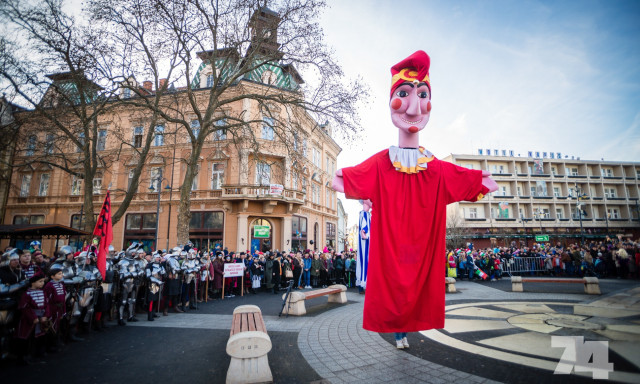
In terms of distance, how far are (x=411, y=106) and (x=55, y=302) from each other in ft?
24.3

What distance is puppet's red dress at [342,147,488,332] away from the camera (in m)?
3.79

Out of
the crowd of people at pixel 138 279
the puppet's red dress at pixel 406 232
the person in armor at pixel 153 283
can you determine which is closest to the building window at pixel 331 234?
the crowd of people at pixel 138 279

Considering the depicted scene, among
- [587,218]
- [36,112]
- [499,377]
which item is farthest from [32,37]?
[587,218]

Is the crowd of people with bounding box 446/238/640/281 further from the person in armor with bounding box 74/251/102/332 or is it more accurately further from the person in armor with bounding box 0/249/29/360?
the person in armor with bounding box 0/249/29/360

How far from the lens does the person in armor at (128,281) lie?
26.8 ft

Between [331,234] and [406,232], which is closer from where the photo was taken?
[406,232]

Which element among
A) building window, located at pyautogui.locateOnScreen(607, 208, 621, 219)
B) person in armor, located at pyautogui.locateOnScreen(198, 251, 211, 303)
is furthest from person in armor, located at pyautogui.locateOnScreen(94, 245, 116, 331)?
building window, located at pyautogui.locateOnScreen(607, 208, 621, 219)

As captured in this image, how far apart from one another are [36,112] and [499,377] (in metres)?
21.7

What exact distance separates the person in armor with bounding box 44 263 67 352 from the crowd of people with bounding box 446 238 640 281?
1650 centimetres

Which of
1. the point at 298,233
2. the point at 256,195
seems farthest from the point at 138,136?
the point at 298,233

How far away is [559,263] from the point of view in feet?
64.2

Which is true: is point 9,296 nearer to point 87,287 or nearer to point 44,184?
point 87,287

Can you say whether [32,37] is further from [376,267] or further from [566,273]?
[566,273]

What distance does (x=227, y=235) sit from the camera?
1002 inches
